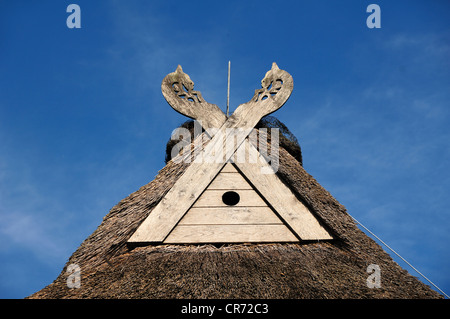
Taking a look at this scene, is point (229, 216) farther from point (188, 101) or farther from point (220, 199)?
point (188, 101)

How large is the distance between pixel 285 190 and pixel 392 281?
123 centimetres

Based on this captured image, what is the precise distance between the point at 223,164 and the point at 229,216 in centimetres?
56

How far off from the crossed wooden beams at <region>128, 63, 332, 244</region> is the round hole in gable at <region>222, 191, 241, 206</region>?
0.70 ft

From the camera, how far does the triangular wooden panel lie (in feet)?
11.1

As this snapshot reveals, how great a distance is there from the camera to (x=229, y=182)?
3674 millimetres
